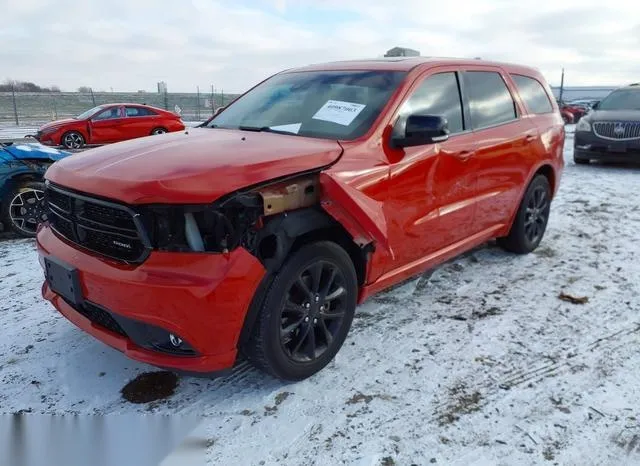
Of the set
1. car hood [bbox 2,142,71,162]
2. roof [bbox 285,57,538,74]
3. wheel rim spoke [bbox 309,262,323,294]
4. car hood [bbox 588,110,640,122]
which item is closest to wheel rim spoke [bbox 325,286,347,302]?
wheel rim spoke [bbox 309,262,323,294]

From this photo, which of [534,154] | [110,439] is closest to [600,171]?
[534,154]

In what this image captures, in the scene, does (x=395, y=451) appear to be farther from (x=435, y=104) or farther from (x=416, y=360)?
(x=435, y=104)

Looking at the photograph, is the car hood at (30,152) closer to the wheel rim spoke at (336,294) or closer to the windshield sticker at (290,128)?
the windshield sticker at (290,128)

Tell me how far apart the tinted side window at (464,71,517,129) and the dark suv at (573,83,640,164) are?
677 cm

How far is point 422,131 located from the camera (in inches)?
123

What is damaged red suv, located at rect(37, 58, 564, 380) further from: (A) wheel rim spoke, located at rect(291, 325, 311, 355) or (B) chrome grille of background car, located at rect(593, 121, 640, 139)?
(B) chrome grille of background car, located at rect(593, 121, 640, 139)

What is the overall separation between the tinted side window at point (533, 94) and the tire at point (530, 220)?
669mm

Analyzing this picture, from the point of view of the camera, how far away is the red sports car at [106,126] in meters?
14.8

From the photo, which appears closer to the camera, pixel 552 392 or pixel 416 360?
pixel 552 392

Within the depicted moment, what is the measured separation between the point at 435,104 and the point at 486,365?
1.81 m

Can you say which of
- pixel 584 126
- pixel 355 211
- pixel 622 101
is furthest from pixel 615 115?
pixel 355 211

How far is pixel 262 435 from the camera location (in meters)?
2.52

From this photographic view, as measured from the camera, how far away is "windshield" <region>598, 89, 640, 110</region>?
10758mm

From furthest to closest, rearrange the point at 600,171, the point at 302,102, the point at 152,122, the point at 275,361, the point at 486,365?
the point at 152,122 < the point at 600,171 < the point at 302,102 < the point at 486,365 < the point at 275,361
